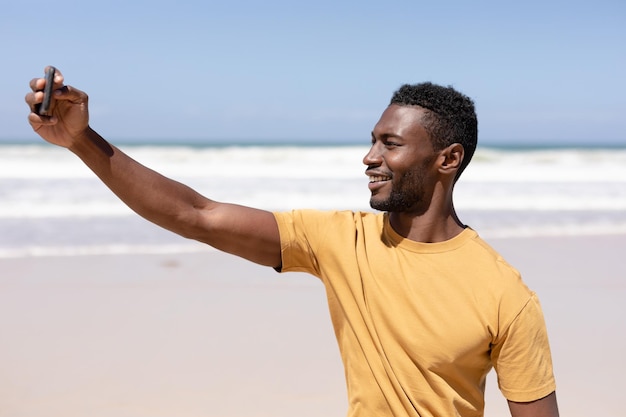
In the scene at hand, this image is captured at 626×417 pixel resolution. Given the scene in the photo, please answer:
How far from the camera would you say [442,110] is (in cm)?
239

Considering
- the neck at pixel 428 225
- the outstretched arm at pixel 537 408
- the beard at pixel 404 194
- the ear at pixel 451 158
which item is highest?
the ear at pixel 451 158

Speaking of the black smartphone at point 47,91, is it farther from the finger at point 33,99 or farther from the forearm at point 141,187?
the forearm at point 141,187

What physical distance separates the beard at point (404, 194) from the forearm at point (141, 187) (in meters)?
0.56

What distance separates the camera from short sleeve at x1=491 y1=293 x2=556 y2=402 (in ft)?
6.97

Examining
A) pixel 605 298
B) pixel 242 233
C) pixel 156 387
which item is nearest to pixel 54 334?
pixel 156 387

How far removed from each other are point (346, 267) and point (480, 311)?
428mm

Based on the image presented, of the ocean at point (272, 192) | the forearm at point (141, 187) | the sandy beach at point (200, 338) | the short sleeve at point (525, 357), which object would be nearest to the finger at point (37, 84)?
the forearm at point (141, 187)

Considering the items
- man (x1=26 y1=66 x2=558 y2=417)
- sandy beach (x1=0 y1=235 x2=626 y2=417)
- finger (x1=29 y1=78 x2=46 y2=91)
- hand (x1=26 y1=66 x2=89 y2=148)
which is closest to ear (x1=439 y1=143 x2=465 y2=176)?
man (x1=26 y1=66 x2=558 y2=417)

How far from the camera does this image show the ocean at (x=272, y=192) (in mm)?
9719

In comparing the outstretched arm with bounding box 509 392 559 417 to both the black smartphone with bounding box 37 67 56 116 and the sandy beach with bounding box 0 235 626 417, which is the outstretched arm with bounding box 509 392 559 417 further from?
the sandy beach with bounding box 0 235 626 417

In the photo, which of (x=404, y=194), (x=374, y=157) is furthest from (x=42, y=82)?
(x=404, y=194)

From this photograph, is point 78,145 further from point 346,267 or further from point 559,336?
point 559,336

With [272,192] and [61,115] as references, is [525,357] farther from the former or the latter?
[272,192]

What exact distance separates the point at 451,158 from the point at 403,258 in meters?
0.38
